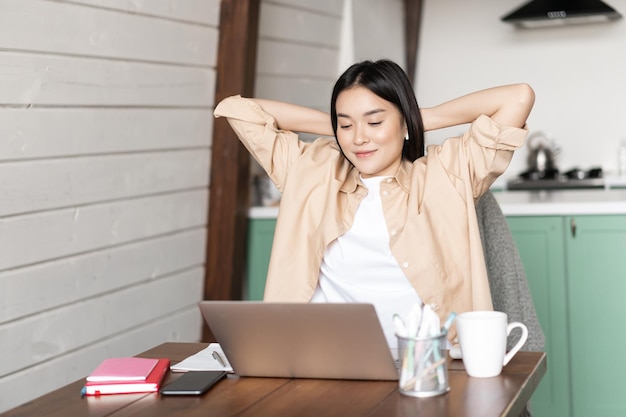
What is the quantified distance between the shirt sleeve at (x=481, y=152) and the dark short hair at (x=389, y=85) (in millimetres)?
105

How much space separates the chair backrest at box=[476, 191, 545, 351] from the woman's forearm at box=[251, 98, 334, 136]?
1.49ft

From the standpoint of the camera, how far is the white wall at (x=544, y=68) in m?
5.10

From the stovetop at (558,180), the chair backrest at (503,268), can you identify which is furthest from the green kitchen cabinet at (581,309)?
the stovetop at (558,180)

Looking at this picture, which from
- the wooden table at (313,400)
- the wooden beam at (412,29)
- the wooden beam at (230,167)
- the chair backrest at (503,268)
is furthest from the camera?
the wooden beam at (412,29)

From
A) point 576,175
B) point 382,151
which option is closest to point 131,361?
point 382,151

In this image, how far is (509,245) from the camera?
235 centimetres

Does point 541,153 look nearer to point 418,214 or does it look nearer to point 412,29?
point 412,29

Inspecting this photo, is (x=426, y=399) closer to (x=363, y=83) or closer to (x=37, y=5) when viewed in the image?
(x=363, y=83)

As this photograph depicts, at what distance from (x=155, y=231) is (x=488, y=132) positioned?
139cm

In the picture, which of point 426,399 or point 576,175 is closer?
point 426,399

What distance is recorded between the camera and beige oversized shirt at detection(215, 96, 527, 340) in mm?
2117

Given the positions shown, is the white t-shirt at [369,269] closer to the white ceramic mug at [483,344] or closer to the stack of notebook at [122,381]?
the white ceramic mug at [483,344]

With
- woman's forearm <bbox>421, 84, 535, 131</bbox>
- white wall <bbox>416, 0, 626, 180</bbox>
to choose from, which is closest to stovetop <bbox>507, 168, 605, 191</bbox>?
white wall <bbox>416, 0, 626, 180</bbox>

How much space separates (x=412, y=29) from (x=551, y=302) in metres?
2.56
